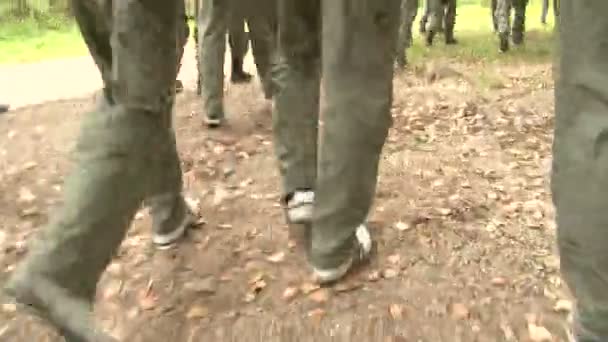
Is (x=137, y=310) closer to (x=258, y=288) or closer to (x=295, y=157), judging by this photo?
(x=258, y=288)

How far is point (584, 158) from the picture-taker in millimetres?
1289

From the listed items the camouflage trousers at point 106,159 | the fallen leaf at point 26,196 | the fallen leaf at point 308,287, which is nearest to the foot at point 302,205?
the fallen leaf at point 308,287

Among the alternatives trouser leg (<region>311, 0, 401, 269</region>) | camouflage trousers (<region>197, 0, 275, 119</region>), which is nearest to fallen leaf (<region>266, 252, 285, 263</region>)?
trouser leg (<region>311, 0, 401, 269</region>)

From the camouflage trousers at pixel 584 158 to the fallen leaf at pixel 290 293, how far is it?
99 cm

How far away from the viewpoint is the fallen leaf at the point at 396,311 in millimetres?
2066

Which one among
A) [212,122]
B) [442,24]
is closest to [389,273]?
[212,122]

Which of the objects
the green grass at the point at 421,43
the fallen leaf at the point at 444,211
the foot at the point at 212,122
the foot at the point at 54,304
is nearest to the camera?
the foot at the point at 54,304

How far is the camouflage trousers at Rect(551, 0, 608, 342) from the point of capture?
125 cm

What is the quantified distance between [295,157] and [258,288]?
40 cm

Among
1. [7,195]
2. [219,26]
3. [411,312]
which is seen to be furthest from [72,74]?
[411,312]

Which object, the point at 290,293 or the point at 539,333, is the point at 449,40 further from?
the point at 539,333

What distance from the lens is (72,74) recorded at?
265 inches

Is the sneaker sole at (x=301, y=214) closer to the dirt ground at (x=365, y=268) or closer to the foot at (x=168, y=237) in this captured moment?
the dirt ground at (x=365, y=268)

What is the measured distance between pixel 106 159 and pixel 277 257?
0.85 meters
